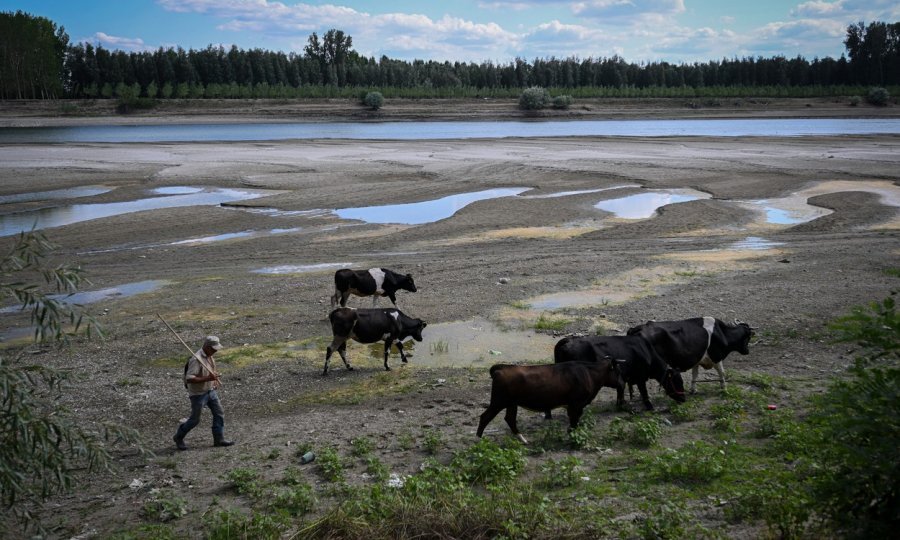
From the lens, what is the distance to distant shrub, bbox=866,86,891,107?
11012 cm

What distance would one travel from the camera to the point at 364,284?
18.6 metres

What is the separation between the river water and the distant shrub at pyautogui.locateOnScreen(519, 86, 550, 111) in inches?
328

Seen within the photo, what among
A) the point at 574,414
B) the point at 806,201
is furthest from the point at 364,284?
the point at 806,201

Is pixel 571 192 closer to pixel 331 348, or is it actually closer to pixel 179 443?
pixel 331 348

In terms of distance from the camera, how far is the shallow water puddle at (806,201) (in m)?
31.8

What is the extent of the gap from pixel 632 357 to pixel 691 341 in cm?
139

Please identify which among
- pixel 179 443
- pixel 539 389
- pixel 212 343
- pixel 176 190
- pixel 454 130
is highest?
pixel 454 130

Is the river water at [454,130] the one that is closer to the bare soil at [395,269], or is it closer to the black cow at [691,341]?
the bare soil at [395,269]

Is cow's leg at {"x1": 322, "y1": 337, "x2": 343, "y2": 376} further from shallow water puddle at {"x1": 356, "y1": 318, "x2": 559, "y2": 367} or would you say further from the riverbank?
the riverbank

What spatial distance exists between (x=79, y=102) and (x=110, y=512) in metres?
116

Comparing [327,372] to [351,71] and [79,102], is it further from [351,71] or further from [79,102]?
[351,71]

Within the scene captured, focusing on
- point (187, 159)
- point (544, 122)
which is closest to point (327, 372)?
point (187, 159)

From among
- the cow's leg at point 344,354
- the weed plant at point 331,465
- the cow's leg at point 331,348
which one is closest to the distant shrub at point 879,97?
the cow's leg at point 344,354

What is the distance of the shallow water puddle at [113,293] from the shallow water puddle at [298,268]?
2.97 m
